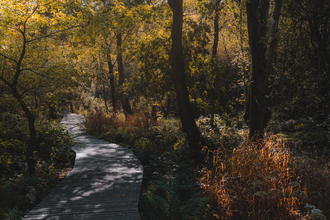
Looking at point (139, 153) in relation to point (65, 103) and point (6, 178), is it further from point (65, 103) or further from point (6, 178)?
point (6, 178)

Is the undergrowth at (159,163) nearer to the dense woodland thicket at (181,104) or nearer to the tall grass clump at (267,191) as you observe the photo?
the dense woodland thicket at (181,104)

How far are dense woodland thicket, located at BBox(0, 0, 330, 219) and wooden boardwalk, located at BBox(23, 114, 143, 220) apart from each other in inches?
13.5

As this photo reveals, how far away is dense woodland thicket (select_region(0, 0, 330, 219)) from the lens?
3.85m

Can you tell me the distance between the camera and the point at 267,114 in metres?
9.05

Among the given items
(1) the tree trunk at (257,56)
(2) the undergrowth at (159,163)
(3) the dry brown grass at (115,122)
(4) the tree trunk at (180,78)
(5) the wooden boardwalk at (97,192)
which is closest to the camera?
(5) the wooden boardwalk at (97,192)

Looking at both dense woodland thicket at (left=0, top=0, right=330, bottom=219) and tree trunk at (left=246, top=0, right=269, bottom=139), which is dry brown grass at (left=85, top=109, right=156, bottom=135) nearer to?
dense woodland thicket at (left=0, top=0, right=330, bottom=219)

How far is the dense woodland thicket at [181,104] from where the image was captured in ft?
12.6

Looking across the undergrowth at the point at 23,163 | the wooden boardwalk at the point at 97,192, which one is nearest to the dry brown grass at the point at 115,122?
the undergrowth at the point at 23,163

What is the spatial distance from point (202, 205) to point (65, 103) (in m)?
4.13

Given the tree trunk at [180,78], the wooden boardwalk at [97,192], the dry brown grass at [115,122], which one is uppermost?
the tree trunk at [180,78]

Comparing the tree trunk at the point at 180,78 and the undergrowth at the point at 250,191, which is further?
the tree trunk at the point at 180,78

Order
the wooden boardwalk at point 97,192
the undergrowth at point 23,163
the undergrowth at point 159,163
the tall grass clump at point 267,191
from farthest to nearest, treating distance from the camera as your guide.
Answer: the undergrowth at point 23,163 → the undergrowth at point 159,163 → the wooden boardwalk at point 97,192 → the tall grass clump at point 267,191

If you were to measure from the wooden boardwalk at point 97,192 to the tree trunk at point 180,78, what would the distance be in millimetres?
2042

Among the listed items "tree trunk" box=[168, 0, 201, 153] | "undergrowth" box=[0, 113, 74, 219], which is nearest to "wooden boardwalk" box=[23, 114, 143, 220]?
"undergrowth" box=[0, 113, 74, 219]
